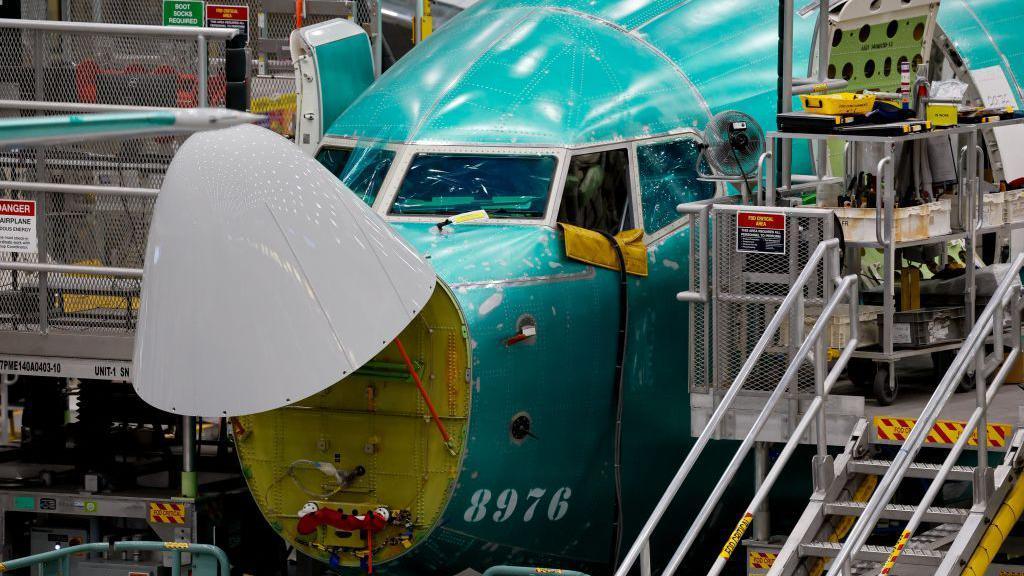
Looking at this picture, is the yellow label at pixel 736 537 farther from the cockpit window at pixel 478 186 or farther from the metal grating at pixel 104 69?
the metal grating at pixel 104 69

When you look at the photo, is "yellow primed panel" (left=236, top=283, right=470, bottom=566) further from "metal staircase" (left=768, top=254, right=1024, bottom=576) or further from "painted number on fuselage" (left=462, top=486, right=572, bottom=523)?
"metal staircase" (left=768, top=254, right=1024, bottom=576)

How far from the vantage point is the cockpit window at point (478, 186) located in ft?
44.1

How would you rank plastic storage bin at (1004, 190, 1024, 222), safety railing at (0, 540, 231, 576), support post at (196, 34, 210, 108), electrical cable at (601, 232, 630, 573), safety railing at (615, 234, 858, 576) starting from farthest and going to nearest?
support post at (196, 34, 210, 108), plastic storage bin at (1004, 190, 1024, 222), electrical cable at (601, 232, 630, 573), safety railing at (0, 540, 231, 576), safety railing at (615, 234, 858, 576)

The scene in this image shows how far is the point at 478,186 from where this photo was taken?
13.6m

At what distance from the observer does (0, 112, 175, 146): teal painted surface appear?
5793 mm

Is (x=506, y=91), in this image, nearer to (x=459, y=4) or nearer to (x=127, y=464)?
(x=127, y=464)

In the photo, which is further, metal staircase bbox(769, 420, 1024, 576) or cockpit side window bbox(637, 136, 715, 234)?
cockpit side window bbox(637, 136, 715, 234)

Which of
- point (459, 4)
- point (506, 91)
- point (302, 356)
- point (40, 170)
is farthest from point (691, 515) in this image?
point (459, 4)

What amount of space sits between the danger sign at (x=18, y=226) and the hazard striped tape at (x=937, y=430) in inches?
289

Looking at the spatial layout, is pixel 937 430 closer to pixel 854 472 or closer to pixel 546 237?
pixel 854 472

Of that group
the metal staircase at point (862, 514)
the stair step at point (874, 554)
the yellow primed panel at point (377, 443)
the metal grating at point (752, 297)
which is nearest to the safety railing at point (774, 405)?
the metal grating at point (752, 297)

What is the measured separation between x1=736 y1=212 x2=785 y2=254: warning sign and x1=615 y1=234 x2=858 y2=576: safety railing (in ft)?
1.08

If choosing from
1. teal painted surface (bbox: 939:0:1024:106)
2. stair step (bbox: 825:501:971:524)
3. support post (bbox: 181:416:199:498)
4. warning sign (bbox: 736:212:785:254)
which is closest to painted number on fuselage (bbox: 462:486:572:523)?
stair step (bbox: 825:501:971:524)

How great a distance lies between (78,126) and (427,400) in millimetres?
6682
